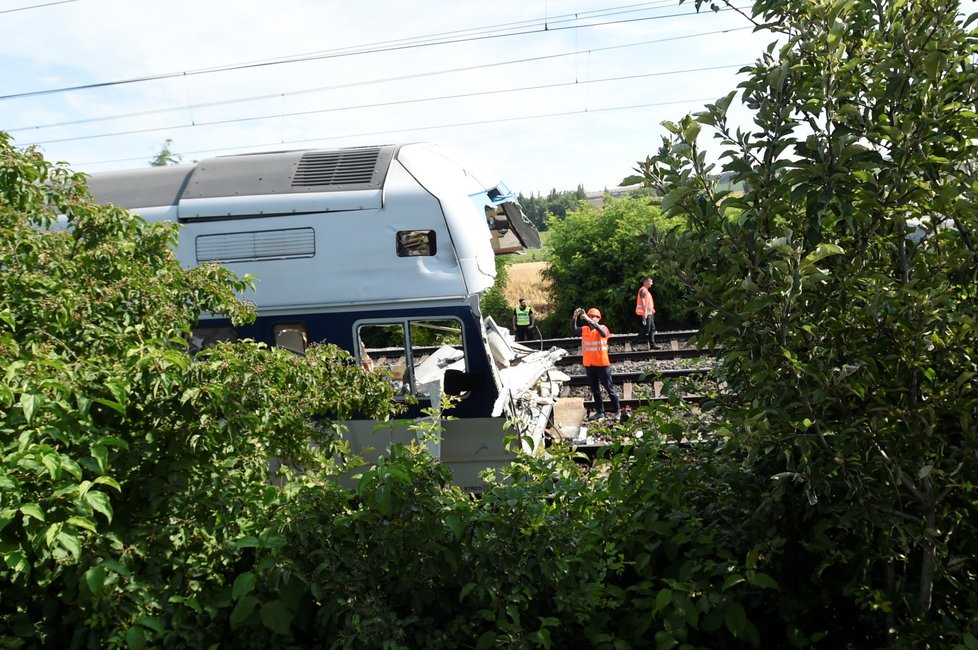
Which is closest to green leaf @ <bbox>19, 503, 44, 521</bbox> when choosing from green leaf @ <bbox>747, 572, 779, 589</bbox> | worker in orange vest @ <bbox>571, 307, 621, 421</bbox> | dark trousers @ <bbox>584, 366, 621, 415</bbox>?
green leaf @ <bbox>747, 572, 779, 589</bbox>

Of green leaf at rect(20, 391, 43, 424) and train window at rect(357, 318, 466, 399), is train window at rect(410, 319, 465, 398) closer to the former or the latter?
train window at rect(357, 318, 466, 399)

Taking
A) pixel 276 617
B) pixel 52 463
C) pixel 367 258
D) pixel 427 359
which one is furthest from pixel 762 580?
pixel 427 359

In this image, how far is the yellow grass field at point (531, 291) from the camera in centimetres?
2698

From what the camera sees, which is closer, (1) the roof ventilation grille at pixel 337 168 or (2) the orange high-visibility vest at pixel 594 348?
(1) the roof ventilation grille at pixel 337 168

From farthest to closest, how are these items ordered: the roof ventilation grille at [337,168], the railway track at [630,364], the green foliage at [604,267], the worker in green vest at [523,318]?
the green foliage at [604,267], the worker in green vest at [523,318], the railway track at [630,364], the roof ventilation grille at [337,168]

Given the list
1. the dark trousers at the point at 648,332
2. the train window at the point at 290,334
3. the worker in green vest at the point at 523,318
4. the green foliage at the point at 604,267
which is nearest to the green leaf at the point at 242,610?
the train window at the point at 290,334

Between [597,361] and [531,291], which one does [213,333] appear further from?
[531,291]

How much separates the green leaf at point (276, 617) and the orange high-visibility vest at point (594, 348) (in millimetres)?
9836

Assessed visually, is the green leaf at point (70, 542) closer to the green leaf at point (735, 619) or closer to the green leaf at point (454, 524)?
the green leaf at point (454, 524)

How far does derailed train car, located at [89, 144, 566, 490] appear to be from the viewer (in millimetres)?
8773

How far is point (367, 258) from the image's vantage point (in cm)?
891

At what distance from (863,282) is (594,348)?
987 cm

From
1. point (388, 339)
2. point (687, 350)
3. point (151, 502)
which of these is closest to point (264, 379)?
point (151, 502)

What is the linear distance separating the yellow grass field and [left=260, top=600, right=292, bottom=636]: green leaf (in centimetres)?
2224
